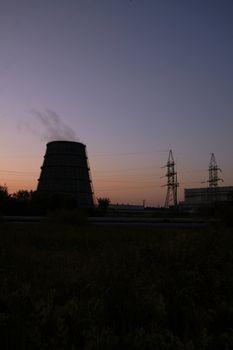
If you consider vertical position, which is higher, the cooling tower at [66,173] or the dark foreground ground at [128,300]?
the cooling tower at [66,173]

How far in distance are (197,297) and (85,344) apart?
8.09 feet

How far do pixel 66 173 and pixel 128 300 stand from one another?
6861 cm

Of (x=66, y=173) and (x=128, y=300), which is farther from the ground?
(x=66, y=173)

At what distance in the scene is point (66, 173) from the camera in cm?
7438

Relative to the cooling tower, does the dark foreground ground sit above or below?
below

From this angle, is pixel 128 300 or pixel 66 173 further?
pixel 66 173

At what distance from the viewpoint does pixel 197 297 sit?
274 inches

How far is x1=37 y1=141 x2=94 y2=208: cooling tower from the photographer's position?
7381 centimetres

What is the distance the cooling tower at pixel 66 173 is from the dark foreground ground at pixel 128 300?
6371 cm

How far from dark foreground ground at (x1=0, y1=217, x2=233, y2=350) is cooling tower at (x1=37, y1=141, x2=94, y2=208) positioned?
209 ft

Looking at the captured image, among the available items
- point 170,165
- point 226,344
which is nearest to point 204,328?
point 226,344

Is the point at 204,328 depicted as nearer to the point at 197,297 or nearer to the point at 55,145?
the point at 197,297

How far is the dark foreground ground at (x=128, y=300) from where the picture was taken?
529cm

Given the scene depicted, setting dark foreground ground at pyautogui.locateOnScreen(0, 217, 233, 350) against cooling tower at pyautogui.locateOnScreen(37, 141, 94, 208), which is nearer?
dark foreground ground at pyautogui.locateOnScreen(0, 217, 233, 350)
